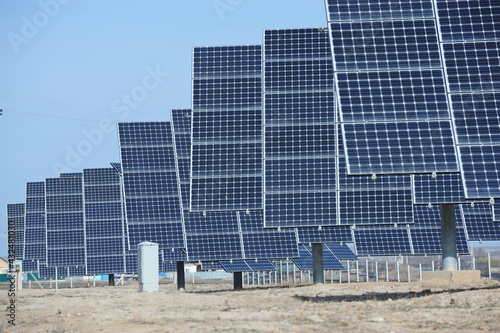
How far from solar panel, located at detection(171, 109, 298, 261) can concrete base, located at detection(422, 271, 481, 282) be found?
7.12 m

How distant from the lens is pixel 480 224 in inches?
1671

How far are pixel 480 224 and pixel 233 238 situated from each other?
12.0 metres

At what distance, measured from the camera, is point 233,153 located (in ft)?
119

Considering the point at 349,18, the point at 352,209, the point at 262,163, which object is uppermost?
the point at 349,18

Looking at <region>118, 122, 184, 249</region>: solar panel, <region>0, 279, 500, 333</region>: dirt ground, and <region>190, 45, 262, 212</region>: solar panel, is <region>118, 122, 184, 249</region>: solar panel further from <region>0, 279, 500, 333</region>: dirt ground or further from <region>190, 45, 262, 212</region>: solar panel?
<region>0, 279, 500, 333</region>: dirt ground

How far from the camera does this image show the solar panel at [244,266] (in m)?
40.9

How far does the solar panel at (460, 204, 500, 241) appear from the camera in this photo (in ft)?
137

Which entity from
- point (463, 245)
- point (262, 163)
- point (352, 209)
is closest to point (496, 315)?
point (352, 209)

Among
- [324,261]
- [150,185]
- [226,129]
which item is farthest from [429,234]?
[150,185]

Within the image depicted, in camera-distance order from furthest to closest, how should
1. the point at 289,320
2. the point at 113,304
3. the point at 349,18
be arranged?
the point at 113,304 < the point at 349,18 < the point at 289,320

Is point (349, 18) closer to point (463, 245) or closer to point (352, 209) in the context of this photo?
point (352, 209)

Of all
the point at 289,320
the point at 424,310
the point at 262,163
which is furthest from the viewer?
the point at 262,163

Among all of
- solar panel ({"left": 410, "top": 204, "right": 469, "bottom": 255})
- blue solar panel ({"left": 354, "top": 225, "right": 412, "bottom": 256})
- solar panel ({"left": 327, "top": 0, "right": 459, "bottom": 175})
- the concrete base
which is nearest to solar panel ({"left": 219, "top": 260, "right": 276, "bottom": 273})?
blue solar panel ({"left": 354, "top": 225, "right": 412, "bottom": 256})

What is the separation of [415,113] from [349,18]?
383cm
